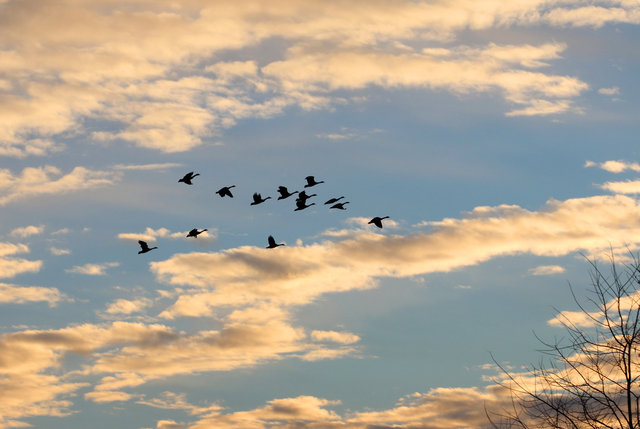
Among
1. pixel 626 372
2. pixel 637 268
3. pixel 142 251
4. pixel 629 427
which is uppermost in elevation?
pixel 142 251

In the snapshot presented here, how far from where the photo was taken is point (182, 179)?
201ft

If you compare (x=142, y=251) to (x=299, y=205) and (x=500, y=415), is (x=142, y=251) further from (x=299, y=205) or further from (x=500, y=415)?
(x=500, y=415)

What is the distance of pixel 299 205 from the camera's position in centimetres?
6078

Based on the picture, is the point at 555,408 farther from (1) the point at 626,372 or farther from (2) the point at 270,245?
(2) the point at 270,245

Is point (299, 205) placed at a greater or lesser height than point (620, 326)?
greater

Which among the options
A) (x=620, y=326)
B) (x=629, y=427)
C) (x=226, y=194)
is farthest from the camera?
(x=226, y=194)

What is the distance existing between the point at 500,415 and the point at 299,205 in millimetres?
38896

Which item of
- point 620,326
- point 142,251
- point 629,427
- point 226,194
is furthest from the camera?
point 226,194

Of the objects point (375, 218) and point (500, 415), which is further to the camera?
point (375, 218)

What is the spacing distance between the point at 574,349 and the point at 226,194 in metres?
42.2

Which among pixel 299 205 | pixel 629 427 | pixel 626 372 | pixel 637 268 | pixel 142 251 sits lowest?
pixel 629 427

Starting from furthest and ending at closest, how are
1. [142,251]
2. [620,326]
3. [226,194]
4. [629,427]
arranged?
[226,194]
[142,251]
[620,326]
[629,427]

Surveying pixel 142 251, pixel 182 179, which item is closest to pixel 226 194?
pixel 182 179

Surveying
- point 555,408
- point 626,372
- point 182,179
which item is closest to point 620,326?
point 626,372
